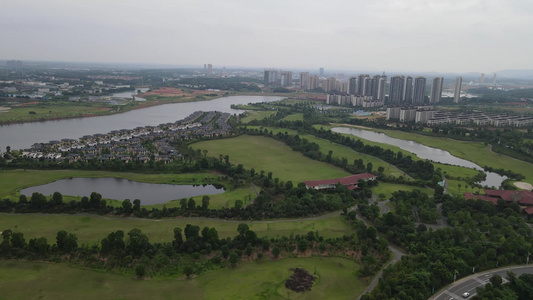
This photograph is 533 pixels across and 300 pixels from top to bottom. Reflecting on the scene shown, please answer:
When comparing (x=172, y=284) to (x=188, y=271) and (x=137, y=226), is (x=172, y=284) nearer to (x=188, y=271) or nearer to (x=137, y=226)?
(x=188, y=271)

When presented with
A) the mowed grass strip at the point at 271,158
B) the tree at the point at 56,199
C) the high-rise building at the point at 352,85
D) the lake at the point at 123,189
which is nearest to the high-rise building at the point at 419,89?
the high-rise building at the point at 352,85

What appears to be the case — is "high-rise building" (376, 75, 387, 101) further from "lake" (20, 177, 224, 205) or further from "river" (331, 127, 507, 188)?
"lake" (20, 177, 224, 205)

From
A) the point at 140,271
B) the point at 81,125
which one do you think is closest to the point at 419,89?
the point at 81,125

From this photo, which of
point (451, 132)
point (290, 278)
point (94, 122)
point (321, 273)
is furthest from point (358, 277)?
point (94, 122)

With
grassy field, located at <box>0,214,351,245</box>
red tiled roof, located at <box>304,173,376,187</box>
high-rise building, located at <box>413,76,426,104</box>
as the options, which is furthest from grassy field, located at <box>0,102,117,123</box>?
high-rise building, located at <box>413,76,426,104</box>

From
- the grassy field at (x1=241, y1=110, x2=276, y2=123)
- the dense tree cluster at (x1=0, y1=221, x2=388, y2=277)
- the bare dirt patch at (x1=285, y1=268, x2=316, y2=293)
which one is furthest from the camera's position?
the grassy field at (x1=241, y1=110, x2=276, y2=123)

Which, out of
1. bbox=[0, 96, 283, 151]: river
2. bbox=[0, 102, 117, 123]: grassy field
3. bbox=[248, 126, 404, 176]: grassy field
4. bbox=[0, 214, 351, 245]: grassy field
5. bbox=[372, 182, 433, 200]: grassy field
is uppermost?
bbox=[0, 102, 117, 123]: grassy field

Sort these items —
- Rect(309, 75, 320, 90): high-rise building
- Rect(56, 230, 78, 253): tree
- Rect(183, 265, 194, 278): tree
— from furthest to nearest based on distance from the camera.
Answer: Rect(309, 75, 320, 90): high-rise building < Rect(56, 230, 78, 253): tree < Rect(183, 265, 194, 278): tree
